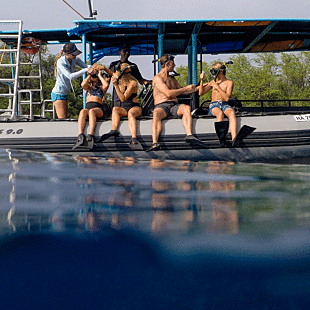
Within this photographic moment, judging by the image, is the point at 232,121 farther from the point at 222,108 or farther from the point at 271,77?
the point at 271,77

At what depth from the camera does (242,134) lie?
19.2 ft

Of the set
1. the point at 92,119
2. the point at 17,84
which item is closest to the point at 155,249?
the point at 92,119

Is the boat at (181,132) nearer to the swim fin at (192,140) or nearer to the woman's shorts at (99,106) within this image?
the swim fin at (192,140)

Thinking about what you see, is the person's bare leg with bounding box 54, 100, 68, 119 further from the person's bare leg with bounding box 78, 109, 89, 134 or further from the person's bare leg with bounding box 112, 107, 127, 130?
the person's bare leg with bounding box 112, 107, 127, 130

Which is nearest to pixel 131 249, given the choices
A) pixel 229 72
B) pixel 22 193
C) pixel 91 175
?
pixel 22 193

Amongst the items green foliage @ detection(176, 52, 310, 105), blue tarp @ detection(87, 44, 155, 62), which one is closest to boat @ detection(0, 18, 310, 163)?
blue tarp @ detection(87, 44, 155, 62)

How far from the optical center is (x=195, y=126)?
6.01m

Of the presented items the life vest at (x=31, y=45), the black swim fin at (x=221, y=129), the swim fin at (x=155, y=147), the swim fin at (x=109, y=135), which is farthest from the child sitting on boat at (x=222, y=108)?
the life vest at (x=31, y=45)

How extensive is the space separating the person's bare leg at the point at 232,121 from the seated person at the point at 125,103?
143 centimetres

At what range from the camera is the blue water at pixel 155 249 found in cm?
39

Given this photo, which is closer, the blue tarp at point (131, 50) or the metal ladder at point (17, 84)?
the metal ladder at point (17, 84)

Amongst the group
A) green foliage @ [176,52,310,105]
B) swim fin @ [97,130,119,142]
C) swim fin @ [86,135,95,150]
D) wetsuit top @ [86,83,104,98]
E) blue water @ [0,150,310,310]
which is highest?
green foliage @ [176,52,310,105]

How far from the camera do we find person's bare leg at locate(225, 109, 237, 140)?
5.81 metres

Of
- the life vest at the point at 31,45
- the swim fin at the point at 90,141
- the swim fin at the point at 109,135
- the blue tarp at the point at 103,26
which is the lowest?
the swim fin at the point at 90,141
